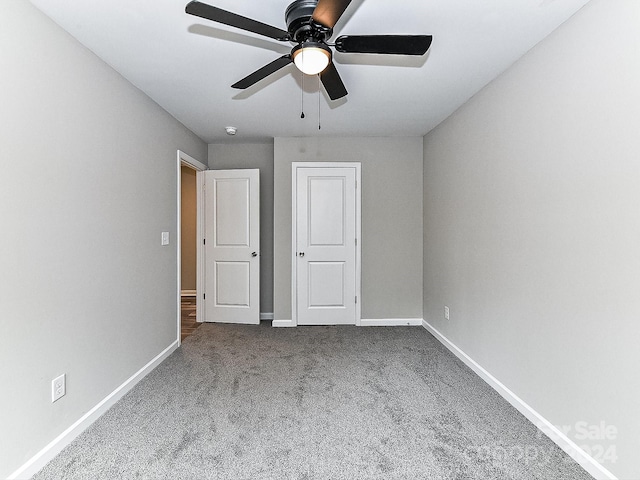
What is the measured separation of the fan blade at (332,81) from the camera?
1944mm

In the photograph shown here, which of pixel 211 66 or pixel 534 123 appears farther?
pixel 211 66

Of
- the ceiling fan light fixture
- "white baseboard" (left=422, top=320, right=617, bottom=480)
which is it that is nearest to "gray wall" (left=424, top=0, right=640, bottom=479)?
"white baseboard" (left=422, top=320, right=617, bottom=480)

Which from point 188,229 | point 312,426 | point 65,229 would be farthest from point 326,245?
point 188,229

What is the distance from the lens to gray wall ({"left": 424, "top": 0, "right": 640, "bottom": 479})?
1.54 m

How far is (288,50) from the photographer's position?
2.27 metres

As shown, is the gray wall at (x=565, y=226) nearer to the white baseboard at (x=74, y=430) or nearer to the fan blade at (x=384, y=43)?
the fan blade at (x=384, y=43)

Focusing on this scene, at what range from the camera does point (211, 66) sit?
8.05 ft

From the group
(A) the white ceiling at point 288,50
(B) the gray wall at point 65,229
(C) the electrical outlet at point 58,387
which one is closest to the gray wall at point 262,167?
(A) the white ceiling at point 288,50

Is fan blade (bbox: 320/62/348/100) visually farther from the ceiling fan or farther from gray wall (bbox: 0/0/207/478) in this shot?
gray wall (bbox: 0/0/207/478)

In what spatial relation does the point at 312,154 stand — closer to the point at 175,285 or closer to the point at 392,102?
the point at 392,102

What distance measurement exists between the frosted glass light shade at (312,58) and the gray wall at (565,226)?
1351 millimetres

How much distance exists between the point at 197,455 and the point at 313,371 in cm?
125

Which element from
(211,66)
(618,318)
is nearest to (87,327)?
(211,66)

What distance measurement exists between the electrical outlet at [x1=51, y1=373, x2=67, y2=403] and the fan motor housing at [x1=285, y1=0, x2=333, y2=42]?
7.39 ft
